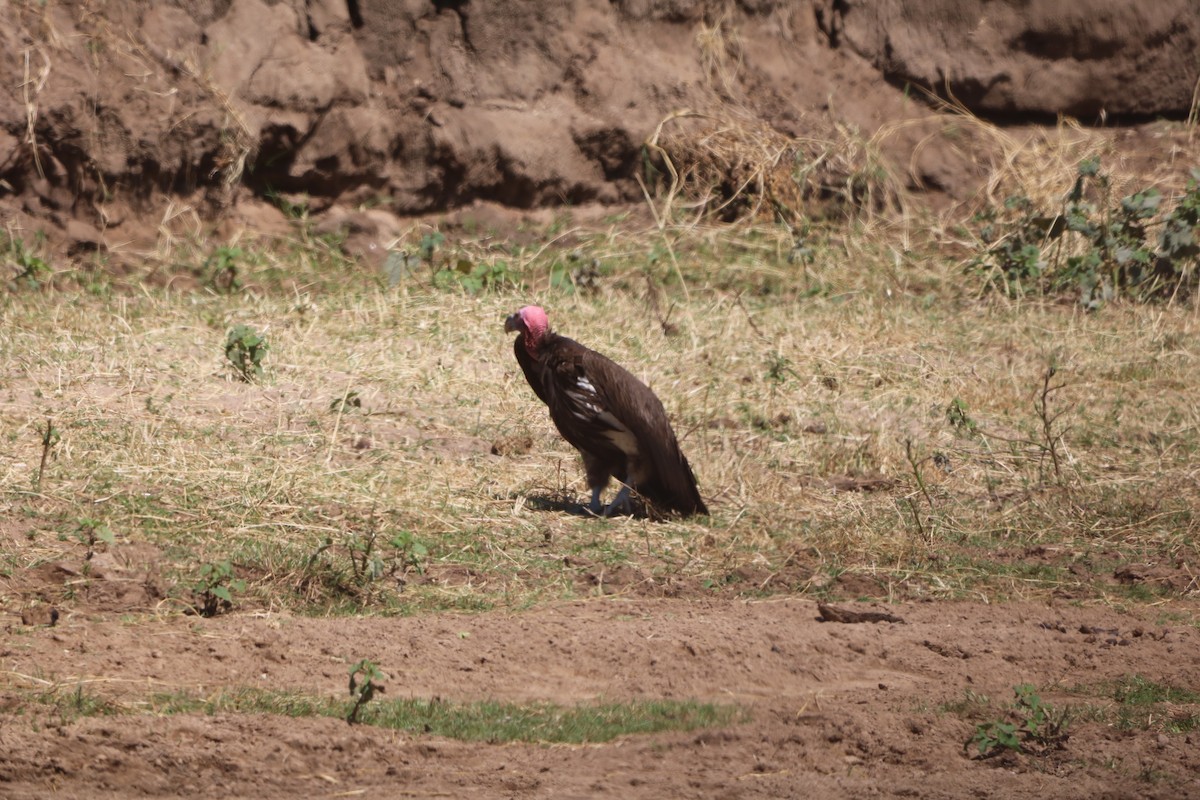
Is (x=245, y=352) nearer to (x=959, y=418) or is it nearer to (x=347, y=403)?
(x=347, y=403)

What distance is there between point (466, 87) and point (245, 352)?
4361 mm

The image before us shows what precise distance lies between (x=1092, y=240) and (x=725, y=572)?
6.23 meters

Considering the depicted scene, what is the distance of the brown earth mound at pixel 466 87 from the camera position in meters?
10.6

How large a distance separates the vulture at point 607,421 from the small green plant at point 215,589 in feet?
6.21

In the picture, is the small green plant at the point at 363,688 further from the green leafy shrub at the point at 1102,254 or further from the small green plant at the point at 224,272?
the green leafy shrub at the point at 1102,254

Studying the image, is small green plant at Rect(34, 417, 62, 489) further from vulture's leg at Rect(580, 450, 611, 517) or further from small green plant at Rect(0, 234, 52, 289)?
small green plant at Rect(0, 234, 52, 289)

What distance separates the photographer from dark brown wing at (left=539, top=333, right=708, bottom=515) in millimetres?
6723

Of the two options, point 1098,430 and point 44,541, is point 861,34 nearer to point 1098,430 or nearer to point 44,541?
point 1098,430

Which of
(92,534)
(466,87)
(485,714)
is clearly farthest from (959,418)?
(466,87)

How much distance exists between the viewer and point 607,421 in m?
6.78

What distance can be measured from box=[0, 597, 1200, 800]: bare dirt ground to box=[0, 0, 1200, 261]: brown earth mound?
615 centimetres

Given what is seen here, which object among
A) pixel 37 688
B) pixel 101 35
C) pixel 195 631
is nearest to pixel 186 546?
pixel 195 631

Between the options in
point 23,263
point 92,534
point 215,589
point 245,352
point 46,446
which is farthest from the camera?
point 23,263

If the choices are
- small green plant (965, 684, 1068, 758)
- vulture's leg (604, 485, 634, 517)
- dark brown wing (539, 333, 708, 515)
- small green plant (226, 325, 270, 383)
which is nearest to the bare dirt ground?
small green plant (965, 684, 1068, 758)
